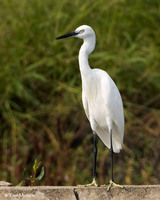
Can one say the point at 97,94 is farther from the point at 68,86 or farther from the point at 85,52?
the point at 68,86

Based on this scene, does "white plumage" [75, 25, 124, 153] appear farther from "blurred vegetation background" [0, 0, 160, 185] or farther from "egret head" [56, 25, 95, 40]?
"blurred vegetation background" [0, 0, 160, 185]

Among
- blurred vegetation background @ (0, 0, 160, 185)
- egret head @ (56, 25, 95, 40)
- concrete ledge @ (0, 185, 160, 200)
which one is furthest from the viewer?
blurred vegetation background @ (0, 0, 160, 185)

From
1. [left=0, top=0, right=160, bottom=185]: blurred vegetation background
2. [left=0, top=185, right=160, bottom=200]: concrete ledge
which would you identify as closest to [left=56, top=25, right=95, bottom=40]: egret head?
[left=0, top=185, right=160, bottom=200]: concrete ledge

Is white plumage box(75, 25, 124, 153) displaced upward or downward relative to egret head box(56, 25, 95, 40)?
downward

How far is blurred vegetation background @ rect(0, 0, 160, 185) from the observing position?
378 centimetres

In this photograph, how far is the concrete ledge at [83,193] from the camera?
2.14 meters

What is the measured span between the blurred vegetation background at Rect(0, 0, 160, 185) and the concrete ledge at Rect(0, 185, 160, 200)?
1.27 meters

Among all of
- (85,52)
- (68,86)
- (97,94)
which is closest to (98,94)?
(97,94)

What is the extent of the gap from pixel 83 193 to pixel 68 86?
1827mm

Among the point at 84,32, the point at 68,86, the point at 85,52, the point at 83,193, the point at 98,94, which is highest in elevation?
the point at 84,32

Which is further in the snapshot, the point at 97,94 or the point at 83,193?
the point at 97,94

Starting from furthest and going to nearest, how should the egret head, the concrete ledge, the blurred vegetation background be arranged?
the blurred vegetation background
the egret head
the concrete ledge

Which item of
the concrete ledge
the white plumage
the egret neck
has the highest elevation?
the egret neck

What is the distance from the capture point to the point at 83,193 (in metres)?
2.25
